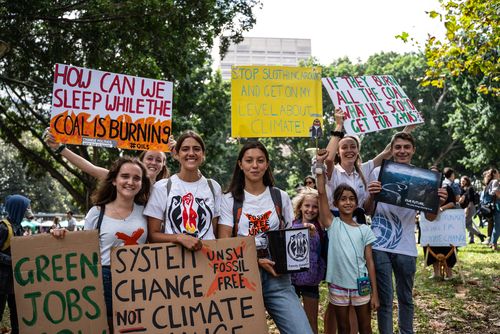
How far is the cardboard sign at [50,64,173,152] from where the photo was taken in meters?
5.31

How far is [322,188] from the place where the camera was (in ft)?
13.5

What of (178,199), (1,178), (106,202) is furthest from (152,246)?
(1,178)

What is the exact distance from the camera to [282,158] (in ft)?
132

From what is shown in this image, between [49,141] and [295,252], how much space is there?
2.83 meters

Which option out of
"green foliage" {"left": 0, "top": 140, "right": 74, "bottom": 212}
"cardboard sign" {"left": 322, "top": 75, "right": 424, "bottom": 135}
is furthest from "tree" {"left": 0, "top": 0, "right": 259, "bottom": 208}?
"green foliage" {"left": 0, "top": 140, "right": 74, "bottom": 212}

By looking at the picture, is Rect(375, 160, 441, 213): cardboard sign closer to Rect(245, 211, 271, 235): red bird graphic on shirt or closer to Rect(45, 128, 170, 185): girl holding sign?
Rect(245, 211, 271, 235): red bird graphic on shirt

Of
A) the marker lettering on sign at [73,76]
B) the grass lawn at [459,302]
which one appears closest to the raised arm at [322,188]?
the grass lawn at [459,302]

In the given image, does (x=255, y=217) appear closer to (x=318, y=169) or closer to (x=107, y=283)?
(x=318, y=169)

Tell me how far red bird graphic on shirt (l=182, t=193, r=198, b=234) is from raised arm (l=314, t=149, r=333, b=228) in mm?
1114

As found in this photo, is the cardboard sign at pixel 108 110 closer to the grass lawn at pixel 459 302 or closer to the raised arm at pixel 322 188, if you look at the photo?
the raised arm at pixel 322 188

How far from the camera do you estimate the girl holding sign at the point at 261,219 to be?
11.5ft

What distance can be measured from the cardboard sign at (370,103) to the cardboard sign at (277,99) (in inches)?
16.6

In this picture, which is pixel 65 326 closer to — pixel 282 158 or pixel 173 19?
pixel 173 19

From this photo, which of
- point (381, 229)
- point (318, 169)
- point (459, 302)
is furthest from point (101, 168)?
point (459, 302)
